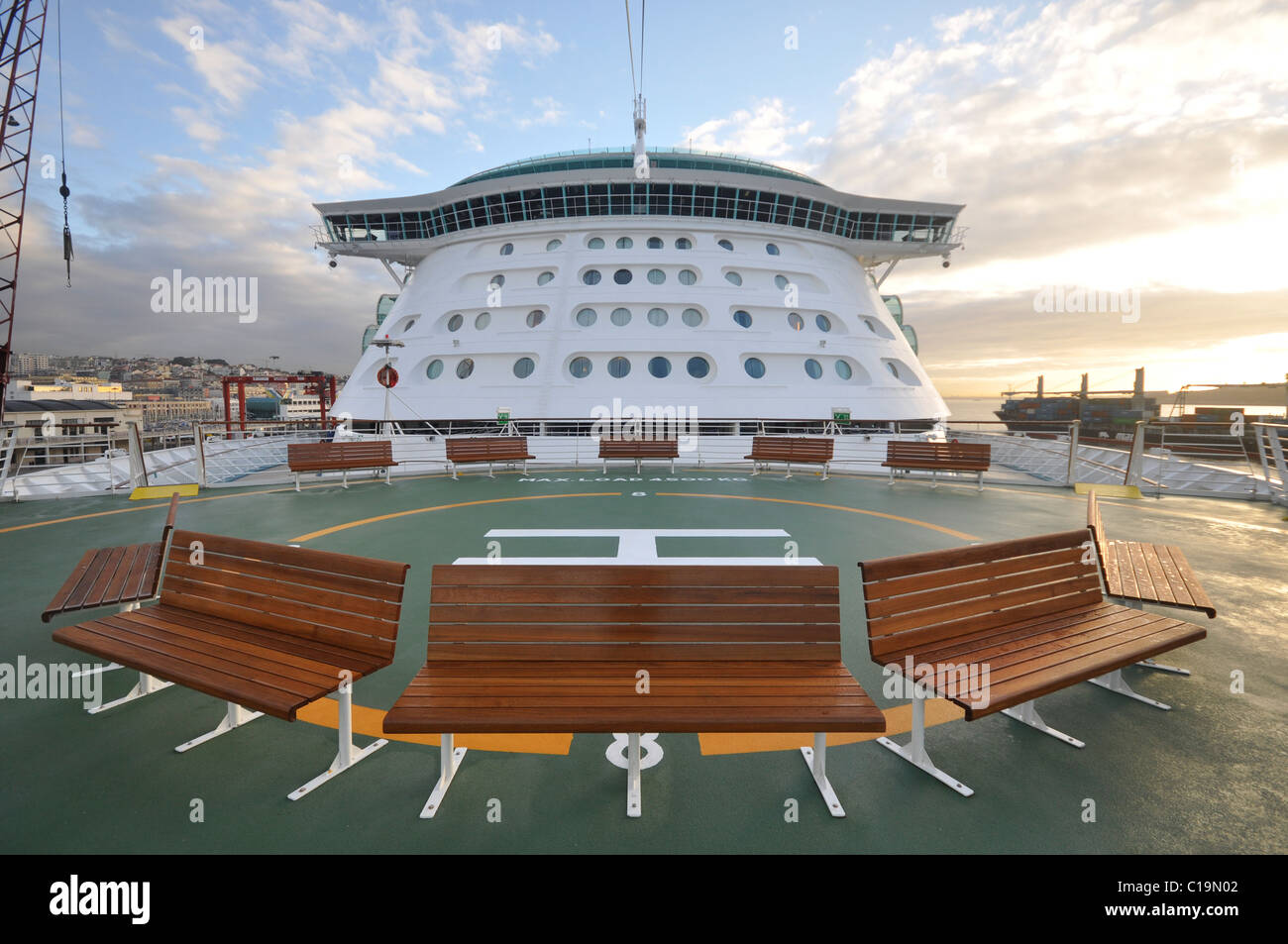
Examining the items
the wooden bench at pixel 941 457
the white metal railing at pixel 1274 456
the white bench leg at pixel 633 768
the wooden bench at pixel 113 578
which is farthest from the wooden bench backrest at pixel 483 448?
the white metal railing at pixel 1274 456

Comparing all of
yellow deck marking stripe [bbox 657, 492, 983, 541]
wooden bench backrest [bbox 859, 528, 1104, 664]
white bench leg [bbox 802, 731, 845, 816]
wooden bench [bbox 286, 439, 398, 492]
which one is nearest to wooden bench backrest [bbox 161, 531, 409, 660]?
white bench leg [bbox 802, 731, 845, 816]

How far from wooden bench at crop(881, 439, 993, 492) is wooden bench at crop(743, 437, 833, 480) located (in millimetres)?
1411

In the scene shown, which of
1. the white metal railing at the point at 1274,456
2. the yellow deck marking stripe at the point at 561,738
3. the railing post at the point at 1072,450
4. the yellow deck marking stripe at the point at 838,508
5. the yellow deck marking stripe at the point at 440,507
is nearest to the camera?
the yellow deck marking stripe at the point at 561,738

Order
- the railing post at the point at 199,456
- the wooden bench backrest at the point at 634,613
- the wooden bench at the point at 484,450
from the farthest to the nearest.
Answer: the wooden bench at the point at 484,450 < the railing post at the point at 199,456 < the wooden bench backrest at the point at 634,613

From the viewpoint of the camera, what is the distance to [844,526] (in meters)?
8.34

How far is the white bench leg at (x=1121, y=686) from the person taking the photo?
11.7 ft

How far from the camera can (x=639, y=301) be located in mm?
23938

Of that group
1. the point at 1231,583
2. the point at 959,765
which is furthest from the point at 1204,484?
the point at 959,765

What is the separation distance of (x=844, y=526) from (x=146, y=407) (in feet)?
673

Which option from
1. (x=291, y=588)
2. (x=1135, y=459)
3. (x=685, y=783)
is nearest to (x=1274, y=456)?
(x=1135, y=459)

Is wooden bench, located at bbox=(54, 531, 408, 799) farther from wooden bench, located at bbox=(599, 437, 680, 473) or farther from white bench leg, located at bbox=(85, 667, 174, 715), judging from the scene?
wooden bench, located at bbox=(599, 437, 680, 473)

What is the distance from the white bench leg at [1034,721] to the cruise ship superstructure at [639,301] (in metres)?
19.2

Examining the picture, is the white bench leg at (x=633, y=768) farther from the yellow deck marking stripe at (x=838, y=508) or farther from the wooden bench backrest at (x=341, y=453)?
the wooden bench backrest at (x=341, y=453)
